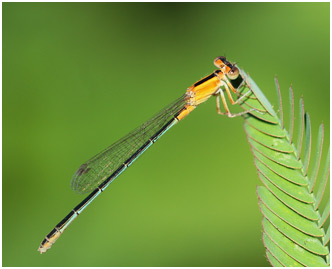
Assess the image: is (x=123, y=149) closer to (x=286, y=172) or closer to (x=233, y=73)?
(x=233, y=73)

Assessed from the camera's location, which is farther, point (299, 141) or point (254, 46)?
point (254, 46)

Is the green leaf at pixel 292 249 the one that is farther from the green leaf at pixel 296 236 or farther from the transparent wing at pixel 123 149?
the transparent wing at pixel 123 149

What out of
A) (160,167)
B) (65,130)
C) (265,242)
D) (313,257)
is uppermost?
(65,130)

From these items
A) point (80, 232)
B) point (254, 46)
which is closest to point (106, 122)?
point (80, 232)

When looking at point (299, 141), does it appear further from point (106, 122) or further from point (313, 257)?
point (106, 122)

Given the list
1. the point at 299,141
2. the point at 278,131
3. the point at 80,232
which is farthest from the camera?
the point at 80,232

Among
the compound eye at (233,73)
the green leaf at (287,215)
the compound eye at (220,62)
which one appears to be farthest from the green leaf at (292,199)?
the compound eye at (220,62)

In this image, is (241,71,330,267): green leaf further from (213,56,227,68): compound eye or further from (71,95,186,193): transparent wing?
(71,95,186,193): transparent wing
